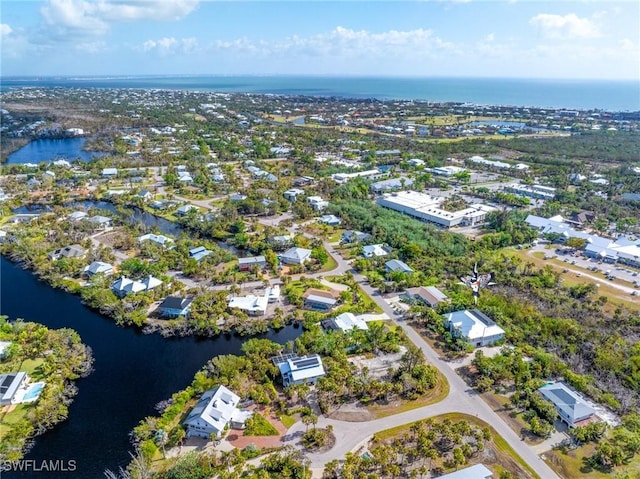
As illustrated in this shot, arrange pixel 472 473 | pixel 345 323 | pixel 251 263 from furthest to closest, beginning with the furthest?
pixel 251 263 < pixel 345 323 < pixel 472 473

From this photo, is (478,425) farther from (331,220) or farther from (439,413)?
(331,220)

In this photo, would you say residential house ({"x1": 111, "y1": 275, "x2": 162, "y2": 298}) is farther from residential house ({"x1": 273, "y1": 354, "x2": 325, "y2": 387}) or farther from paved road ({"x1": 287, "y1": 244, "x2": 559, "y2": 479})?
paved road ({"x1": 287, "y1": 244, "x2": 559, "y2": 479})

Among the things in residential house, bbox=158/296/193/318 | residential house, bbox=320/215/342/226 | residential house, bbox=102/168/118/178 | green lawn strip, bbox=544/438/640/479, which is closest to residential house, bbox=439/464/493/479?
green lawn strip, bbox=544/438/640/479

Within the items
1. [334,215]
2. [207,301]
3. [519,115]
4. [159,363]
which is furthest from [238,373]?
[519,115]

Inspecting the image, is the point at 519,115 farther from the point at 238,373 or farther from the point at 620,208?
the point at 238,373

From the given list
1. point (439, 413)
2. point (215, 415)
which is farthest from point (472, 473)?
point (215, 415)
